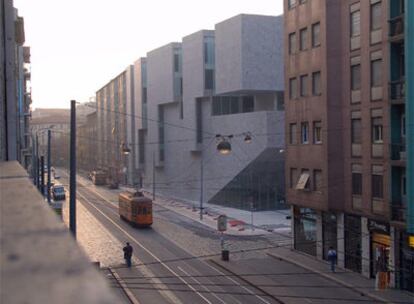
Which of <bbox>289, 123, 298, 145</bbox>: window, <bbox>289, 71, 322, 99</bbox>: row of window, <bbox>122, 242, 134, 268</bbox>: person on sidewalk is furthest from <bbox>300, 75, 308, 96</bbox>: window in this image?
<bbox>122, 242, 134, 268</bbox>: person on sidewalk

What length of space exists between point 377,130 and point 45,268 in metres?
24.9

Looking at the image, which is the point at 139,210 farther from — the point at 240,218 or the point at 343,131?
the point at 343,131

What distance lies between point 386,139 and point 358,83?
341cm

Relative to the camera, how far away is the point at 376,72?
79.7ft

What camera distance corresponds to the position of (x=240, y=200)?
52.5m

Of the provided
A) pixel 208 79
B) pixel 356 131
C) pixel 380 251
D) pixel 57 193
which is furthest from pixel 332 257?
pixel 57 193

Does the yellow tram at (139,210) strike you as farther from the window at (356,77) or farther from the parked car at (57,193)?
the window at (356,77)

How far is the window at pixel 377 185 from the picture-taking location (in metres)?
24.2

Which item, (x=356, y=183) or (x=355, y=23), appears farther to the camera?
(x=356, y=183)

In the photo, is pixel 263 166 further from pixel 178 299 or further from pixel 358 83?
A: pixel 178 299

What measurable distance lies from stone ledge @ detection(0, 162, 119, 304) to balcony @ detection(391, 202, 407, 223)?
2260 cm

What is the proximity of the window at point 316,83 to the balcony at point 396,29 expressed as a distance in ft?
18.6

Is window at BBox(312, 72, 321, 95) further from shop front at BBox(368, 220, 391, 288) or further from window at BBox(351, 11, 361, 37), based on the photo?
shop front at BBox(368, 220, 391, 288)

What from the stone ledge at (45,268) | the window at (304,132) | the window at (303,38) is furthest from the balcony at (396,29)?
the stone ledge at (45,268)
